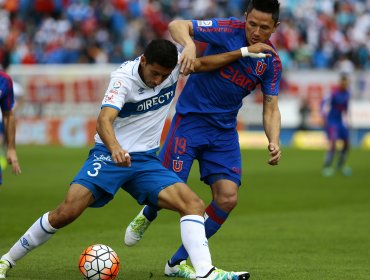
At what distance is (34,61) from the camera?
109ft

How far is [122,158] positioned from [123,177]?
65 cm

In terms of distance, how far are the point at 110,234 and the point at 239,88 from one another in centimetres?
382

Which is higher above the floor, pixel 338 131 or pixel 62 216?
pixel 62 216

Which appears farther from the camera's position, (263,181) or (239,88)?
(263,181)

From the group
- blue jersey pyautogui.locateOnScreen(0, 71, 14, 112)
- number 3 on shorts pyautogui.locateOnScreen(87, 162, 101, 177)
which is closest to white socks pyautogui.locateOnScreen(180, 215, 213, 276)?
number 3 on shorts pyautogui.locateOnScreen(87, 162, 101, 177)

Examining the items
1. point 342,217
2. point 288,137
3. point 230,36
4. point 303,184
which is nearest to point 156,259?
point 230,36

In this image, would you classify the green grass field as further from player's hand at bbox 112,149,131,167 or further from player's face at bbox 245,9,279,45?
player's face at bbox 245,9,279,45

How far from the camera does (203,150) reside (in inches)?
345

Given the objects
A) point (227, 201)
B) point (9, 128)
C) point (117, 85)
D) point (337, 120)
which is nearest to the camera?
point (117, 85)

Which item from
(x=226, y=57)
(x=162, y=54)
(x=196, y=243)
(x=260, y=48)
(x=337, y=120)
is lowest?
(x=337, y=120)

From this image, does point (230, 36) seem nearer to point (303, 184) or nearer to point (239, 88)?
point (239, 88)

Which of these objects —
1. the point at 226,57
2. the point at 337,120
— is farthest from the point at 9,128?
the point at 337,120

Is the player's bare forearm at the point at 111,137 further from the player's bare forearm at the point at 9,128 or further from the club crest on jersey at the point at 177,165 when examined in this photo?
the player's bare forearm at the point at 9,128

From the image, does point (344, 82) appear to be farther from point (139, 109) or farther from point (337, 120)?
point (139, 109)
